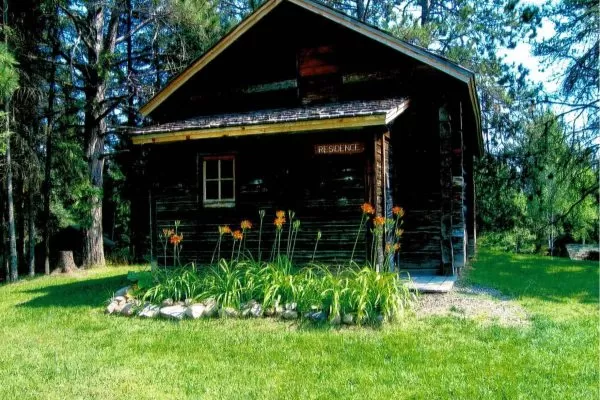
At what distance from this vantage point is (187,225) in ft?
33.9

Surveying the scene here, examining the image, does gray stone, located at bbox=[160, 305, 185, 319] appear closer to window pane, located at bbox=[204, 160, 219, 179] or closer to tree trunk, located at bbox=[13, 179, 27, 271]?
window pane, located at bbox=[204, 160, 219, 179]

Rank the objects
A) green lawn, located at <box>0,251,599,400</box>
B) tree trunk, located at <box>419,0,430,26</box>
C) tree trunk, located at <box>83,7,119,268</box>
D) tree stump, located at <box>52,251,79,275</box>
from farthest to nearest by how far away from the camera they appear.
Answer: tree trunk, located at <box>419,0,430,26</box>, tree trunk, located at <box>83,7,119,268</box>, tree stump, located at <box>52,251,79,275</box>, green lawn, located at <box>0,251,599,400</box>

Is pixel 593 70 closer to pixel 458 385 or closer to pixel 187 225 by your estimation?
pixel 187 225

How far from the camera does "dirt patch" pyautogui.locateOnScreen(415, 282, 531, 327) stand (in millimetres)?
6645

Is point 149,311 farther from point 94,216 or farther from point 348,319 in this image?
point 94,216

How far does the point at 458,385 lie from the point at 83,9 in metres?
16.8

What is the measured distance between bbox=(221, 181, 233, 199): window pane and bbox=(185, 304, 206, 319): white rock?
11.4 ft

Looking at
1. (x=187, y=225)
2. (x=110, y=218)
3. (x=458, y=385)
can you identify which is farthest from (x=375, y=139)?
(x=110, y=218)

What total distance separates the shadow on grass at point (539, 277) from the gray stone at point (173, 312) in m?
5.72

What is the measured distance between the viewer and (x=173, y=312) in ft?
23.5

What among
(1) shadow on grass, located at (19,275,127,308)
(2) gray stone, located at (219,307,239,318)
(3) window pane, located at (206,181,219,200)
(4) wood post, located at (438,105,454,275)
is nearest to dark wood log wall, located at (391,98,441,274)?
(4) wood post, located at (438,105,454,275)

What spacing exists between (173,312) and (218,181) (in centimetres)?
371

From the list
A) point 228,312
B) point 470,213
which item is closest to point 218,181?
point 228,312

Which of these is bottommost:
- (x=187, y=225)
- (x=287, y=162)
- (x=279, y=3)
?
(x=187, y=225)
